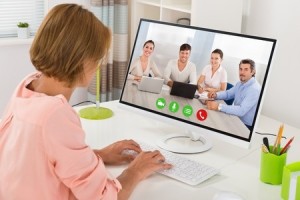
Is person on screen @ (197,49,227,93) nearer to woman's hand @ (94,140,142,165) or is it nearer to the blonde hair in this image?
woman's hand @ (94,140,142,165)

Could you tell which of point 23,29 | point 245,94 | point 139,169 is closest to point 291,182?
point 245,94

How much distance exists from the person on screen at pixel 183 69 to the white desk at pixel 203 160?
25cm

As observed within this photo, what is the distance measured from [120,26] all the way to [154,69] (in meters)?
1.13

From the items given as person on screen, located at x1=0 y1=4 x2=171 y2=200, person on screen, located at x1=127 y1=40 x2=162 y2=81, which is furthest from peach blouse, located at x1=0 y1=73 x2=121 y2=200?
person on screen, located at x1=127 y1=40 x2=162 y2=81

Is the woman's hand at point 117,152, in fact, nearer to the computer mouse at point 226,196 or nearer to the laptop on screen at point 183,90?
the laptop on screen at point 183,90

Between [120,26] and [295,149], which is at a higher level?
[120,26]

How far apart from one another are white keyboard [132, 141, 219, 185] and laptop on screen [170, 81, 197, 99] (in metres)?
0.21

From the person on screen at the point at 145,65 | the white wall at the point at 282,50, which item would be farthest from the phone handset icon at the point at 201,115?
the white wall at the point at 282,50

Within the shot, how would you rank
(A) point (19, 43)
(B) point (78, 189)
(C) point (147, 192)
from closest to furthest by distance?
(B) point (78, 189) → (C) point (147, 192) → (A) point (19, 43)

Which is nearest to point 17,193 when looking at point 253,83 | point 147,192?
point 147,192

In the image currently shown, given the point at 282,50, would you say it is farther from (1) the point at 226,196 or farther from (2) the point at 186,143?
(1) the point at 226,196

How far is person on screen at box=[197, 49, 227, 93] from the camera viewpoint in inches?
59.9

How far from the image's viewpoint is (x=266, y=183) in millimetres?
1410

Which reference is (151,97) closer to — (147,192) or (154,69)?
(154,69)
